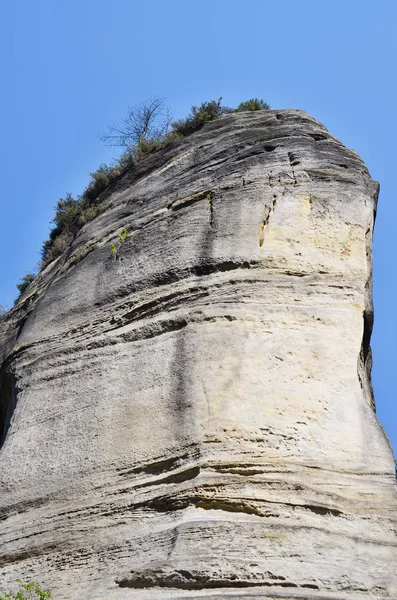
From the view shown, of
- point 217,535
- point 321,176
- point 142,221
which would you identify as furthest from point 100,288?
point 217,535

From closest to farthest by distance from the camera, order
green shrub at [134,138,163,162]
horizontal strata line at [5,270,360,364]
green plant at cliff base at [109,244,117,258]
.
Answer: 1. horizontal strata line at [5,270,360,364]
2. green plant at cliff base at [109,244,117,258]
3. green shrub at [134,138,163,162]

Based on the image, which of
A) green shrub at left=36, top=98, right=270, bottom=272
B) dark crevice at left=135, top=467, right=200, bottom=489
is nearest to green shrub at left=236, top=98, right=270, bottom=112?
green shrub at left=36, top=98, right=270, bottom=272

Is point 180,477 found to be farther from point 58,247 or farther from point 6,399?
point 58,247

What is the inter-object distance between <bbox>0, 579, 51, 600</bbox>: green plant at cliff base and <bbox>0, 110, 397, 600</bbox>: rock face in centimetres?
18

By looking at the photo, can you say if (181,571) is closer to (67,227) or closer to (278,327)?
(278,327)

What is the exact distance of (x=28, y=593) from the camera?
8.78 meters

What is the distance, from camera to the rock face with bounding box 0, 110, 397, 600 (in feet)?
27.5

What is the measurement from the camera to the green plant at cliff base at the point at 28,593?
8.36 m

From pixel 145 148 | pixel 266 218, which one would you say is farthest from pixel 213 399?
pixel 145 148

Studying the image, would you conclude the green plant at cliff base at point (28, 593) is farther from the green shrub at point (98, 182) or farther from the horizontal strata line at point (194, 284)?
the green shrub at point (98, 182)

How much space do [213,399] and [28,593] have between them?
8.31ft

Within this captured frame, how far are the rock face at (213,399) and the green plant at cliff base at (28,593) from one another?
181 mm

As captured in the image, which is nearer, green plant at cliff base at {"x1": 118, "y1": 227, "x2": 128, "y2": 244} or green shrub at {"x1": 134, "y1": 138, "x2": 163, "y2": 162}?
green plant at cliff base at {"x1": 118, "y1": 227, "x2": 128, "y2": 244}

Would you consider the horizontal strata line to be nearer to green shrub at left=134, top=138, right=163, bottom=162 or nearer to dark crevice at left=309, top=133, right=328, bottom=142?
dark crevice at left=309, top=133, right=328, bottom=142
